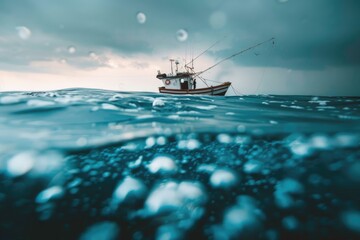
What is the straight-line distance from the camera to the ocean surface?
1.66 m

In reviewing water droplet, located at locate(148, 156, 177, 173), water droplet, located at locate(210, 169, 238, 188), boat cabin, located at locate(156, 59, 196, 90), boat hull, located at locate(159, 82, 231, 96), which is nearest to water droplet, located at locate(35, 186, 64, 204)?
water droplet, located at locate(148, 156, 177, 173)

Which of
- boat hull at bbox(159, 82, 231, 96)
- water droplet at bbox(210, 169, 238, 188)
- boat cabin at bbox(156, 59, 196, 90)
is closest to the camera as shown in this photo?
water droplet at bbox(210, 169, 238, 188)

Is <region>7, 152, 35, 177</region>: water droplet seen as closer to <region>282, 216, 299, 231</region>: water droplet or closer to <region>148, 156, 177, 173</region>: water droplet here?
<region>148, 156, 177, 173</region>: water droplet

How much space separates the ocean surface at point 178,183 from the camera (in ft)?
5.45

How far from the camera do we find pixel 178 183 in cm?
231

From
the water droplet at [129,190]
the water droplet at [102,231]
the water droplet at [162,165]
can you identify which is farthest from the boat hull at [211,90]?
the water droplet at [102,231]

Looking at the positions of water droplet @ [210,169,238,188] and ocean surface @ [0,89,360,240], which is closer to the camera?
ocean surface @ [0,89,360,240]

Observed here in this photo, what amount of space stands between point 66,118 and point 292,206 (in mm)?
4909

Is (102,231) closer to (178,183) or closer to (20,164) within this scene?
(178,183)

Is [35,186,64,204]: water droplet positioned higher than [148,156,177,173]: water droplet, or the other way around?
[148,156,177,173]: water droplet

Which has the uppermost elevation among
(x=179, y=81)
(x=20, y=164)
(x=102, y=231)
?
(x=179, y=81)

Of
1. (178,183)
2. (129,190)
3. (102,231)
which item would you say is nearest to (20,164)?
(129,190)

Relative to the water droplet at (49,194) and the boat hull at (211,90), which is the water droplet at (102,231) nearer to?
the water droplet at (49,194)

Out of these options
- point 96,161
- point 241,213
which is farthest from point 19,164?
point 241,213
